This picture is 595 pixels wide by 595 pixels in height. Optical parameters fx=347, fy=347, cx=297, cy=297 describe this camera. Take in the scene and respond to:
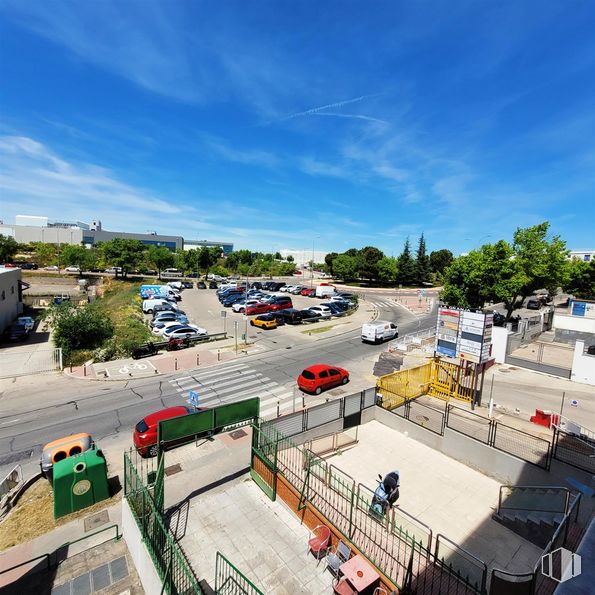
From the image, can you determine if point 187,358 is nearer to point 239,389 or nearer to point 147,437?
point 239,389

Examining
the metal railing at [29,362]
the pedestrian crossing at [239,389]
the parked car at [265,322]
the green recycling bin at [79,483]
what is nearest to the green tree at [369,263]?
the parked car at [265,322]

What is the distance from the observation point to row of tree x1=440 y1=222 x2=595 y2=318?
3506 centimetres

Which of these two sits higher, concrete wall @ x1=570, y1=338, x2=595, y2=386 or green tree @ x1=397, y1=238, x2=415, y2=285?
green tree @ x1=397, y1=238, x2=415, y2=285

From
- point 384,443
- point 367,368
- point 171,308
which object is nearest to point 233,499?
point 384,443

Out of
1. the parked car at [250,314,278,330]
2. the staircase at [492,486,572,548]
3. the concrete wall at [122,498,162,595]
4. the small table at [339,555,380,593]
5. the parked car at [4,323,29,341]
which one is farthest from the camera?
the parked car at [250,314,278,330]

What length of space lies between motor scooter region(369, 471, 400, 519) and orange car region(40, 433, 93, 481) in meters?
9.85

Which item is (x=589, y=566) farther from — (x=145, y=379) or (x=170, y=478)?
(x=145, y=379)

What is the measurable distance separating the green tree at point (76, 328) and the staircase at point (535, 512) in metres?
26.8

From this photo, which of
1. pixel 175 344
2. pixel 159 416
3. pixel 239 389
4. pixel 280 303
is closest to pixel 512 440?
pixel 159 416

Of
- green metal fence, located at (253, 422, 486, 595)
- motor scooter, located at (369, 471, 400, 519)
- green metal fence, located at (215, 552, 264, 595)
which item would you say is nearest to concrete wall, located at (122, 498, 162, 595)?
green metal fence, located at (215, 552, 264, 595)

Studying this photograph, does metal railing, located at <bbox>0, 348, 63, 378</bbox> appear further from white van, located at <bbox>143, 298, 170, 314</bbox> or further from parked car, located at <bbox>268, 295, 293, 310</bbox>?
parked car, located at <bbox>268, 295, 293, 310</bbox>

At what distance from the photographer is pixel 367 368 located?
79.6ft

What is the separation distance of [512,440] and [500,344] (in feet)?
52.6

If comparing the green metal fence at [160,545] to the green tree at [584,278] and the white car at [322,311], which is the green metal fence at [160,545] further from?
the green tree at [584,278]
